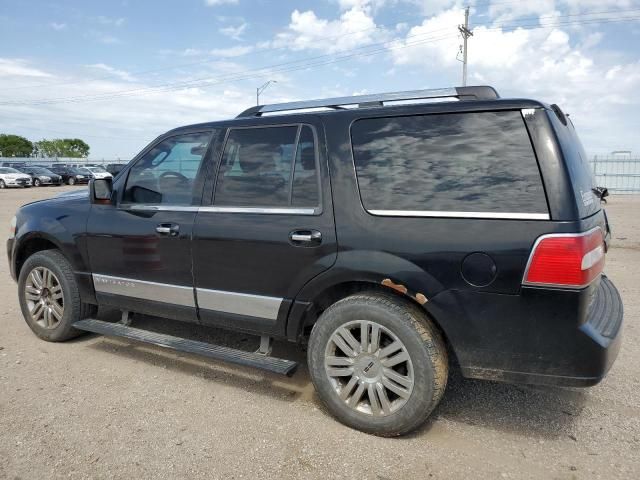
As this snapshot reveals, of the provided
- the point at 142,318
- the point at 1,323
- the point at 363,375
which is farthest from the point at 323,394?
the point at 1,323

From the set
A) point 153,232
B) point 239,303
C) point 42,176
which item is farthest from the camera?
point 42,176

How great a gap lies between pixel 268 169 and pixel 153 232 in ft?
3.42

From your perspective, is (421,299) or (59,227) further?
(59,227)

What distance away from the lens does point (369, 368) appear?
9.51ft

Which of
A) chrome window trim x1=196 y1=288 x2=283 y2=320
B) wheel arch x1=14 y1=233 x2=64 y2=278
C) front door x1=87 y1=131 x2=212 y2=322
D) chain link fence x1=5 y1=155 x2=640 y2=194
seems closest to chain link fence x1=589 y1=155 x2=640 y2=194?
chain link fence x1=5 y1=155 x2=640 y2=194

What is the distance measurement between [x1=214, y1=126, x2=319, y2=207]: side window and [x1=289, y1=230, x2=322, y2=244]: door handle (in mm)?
183

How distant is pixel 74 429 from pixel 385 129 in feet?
8.59

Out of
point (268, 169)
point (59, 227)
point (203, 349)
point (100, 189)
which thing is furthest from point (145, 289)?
point (268, 169)

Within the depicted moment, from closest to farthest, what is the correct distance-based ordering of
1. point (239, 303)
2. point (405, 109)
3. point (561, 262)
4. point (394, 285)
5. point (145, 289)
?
point (561, 262), point (394, 285), point (405, 109), point (239, 303), point (145, 289)

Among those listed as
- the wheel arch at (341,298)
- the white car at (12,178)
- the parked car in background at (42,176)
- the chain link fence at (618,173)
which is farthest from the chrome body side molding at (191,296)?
the parked car in background at (42,176)

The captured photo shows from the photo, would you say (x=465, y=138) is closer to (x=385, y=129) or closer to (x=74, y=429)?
(x=385, y=129)

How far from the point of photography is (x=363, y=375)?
2.93 metres

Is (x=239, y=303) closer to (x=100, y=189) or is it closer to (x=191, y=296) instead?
(x=191, y=296)

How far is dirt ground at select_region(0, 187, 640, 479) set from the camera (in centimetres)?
261
